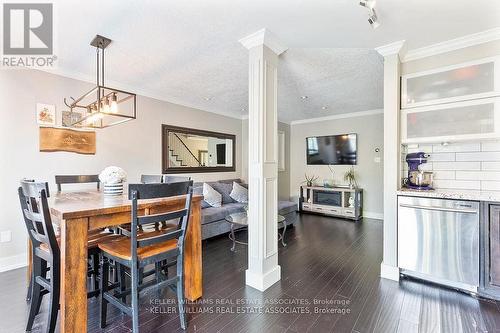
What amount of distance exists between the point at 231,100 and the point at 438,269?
3905mm

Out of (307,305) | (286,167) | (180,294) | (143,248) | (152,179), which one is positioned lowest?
(307,305)

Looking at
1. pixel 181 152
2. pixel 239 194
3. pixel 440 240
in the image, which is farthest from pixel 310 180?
pixel 440 240

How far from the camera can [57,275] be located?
5.33 ft

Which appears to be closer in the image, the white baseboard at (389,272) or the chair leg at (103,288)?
the chair leg at (103,288)

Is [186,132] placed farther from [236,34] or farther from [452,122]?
[452,122]

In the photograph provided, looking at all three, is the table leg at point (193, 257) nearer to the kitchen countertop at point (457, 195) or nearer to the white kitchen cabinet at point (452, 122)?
the kitchen countertop at point (457, 195)

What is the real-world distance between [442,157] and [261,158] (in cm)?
218

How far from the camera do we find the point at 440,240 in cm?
233

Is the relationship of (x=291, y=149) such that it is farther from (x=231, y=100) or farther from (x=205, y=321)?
(x=205, y=321)

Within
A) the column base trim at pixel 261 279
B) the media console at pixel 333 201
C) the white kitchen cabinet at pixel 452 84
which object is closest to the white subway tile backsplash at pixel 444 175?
the white kitchen cabinet at pixel 452 84

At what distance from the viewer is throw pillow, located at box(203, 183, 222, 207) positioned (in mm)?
4344

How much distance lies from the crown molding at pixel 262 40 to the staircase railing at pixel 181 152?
8.42ft

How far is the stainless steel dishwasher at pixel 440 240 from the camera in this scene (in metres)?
2.21

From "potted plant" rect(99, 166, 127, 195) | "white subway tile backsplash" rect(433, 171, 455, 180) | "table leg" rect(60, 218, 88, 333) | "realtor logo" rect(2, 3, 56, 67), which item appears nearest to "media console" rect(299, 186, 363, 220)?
"white subway tile backsplash" rect(433, 171, 455, 180)
